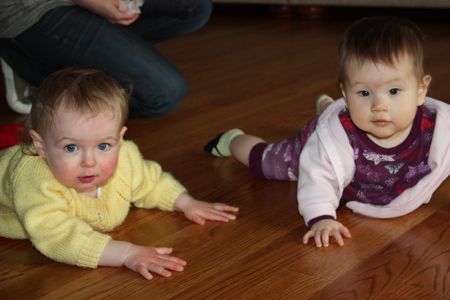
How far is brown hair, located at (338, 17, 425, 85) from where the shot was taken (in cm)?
131

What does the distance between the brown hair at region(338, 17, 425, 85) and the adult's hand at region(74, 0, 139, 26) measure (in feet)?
2.56

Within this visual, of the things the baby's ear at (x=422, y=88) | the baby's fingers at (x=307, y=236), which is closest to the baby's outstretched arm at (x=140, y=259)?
the baby's fingers at (x=307, y=236)

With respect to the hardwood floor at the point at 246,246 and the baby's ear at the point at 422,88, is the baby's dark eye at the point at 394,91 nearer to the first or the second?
the baby's ear at the point at 422,88

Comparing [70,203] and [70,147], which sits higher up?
[70,147]

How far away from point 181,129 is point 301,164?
68 cm

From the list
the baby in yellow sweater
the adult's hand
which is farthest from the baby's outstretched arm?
the adult's hand

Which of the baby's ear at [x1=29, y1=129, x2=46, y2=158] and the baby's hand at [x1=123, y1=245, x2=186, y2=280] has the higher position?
the baby's ear at [x1=29, y1=129, x2=46, y2=158]

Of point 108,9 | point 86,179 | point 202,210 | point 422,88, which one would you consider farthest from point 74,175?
point 108,9

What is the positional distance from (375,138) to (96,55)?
82cm

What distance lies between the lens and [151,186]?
1.49 meters

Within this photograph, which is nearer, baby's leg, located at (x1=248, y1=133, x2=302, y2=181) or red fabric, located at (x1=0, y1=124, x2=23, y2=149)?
baby's leg, located at (x1=248, y1=133, x2=302, y2=181)

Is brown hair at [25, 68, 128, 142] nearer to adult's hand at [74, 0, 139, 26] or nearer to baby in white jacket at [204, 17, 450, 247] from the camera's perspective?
baby in white jacket at [204, 17, 450, 247]

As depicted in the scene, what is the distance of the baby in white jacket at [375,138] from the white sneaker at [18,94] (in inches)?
42.0

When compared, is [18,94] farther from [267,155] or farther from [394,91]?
[394,91]
